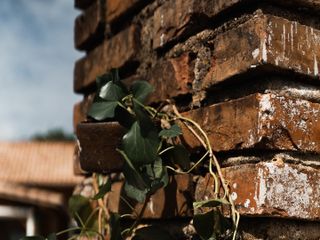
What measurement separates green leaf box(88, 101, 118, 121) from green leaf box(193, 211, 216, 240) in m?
0.29

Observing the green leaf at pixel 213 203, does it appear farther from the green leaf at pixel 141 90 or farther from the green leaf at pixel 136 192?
the green leaf at pixel 141 90

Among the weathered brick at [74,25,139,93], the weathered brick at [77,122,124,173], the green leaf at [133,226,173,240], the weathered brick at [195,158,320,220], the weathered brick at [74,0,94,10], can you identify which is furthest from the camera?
the weathered brick at [74,0,94,10]

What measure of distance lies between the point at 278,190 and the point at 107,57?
730 mm

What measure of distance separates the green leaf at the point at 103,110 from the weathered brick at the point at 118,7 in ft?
1.07

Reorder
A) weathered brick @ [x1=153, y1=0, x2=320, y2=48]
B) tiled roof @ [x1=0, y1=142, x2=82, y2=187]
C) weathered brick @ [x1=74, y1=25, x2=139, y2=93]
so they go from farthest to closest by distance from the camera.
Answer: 1. tiled roof @ [x1=0, y1=142, x2=82, y2=187]
2. weathered brick @ [x1=74, y1=25, x2=139, y2=93]
3. weathered brick @ [x1=153, y1=0, x2=320, y2=48]

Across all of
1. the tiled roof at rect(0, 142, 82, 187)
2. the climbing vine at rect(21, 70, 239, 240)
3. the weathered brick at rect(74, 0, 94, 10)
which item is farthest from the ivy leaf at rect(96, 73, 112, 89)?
the tiled roof at rect(0, 142, 82, 187)

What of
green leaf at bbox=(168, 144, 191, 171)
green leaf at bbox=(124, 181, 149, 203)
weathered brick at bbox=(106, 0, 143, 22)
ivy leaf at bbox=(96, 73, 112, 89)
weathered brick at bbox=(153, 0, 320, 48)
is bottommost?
green leaf at bbox=(124, 181, 149, 203)

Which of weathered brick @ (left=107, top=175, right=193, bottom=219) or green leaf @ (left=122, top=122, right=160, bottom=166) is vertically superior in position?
green leaf @ (left=122, top=122, right=160, bottom=166)

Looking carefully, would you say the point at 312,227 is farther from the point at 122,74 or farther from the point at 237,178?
the point at 122,74

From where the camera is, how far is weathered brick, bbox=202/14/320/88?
107 cm

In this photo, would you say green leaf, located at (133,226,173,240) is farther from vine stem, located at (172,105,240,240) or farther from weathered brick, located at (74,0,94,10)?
weathered brick, located at (74,0,94,10)

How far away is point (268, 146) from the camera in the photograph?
3.45 ft

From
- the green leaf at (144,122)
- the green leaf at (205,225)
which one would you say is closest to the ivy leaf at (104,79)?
the green leaf at (144,122)

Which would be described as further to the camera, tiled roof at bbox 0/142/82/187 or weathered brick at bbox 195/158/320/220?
tiled roof at bbox 0/142/82/187
